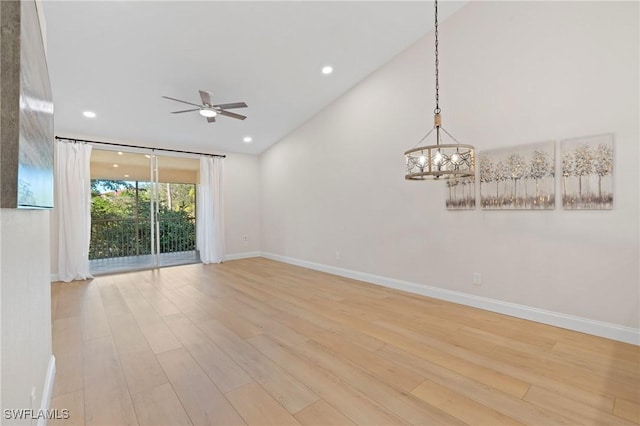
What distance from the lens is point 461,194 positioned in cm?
349

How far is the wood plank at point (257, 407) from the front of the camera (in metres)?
1.58

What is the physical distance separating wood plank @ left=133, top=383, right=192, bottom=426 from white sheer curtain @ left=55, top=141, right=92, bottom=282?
4311 millimetres

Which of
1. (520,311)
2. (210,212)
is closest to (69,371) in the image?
(520,311)

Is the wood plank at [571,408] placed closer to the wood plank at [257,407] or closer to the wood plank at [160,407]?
the wood plank at [257,407]

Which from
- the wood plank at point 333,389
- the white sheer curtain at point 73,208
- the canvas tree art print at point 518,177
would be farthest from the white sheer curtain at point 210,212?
the canvas tree art print at point 518,177

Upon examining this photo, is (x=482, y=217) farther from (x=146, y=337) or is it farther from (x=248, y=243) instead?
(x=248, y=243)

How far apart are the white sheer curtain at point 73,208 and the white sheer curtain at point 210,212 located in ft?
6.58

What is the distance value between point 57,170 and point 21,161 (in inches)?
209

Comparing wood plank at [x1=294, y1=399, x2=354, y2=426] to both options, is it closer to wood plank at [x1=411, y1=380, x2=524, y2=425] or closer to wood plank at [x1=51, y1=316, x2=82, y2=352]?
wood plank at [x1=411, y1=380, x2=524, y2=425]

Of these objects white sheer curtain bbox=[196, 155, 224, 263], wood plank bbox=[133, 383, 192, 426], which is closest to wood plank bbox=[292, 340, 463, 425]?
wood plank bbox=[133, 383, 192, 426]

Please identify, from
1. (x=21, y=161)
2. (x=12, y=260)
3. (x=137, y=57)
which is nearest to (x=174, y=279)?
(x=137, y=57)

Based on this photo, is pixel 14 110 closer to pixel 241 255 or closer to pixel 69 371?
pixel 69 371

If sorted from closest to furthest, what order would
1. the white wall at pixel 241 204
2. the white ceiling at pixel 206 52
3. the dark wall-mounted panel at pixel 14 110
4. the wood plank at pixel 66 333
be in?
the dark wall-mounted panel at pixel 14 110, the wood plank at pixel 66 333, the white ceiling at pixel 206 52, the white wall at pixel 241 204

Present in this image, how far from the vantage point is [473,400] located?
1.73 meters
